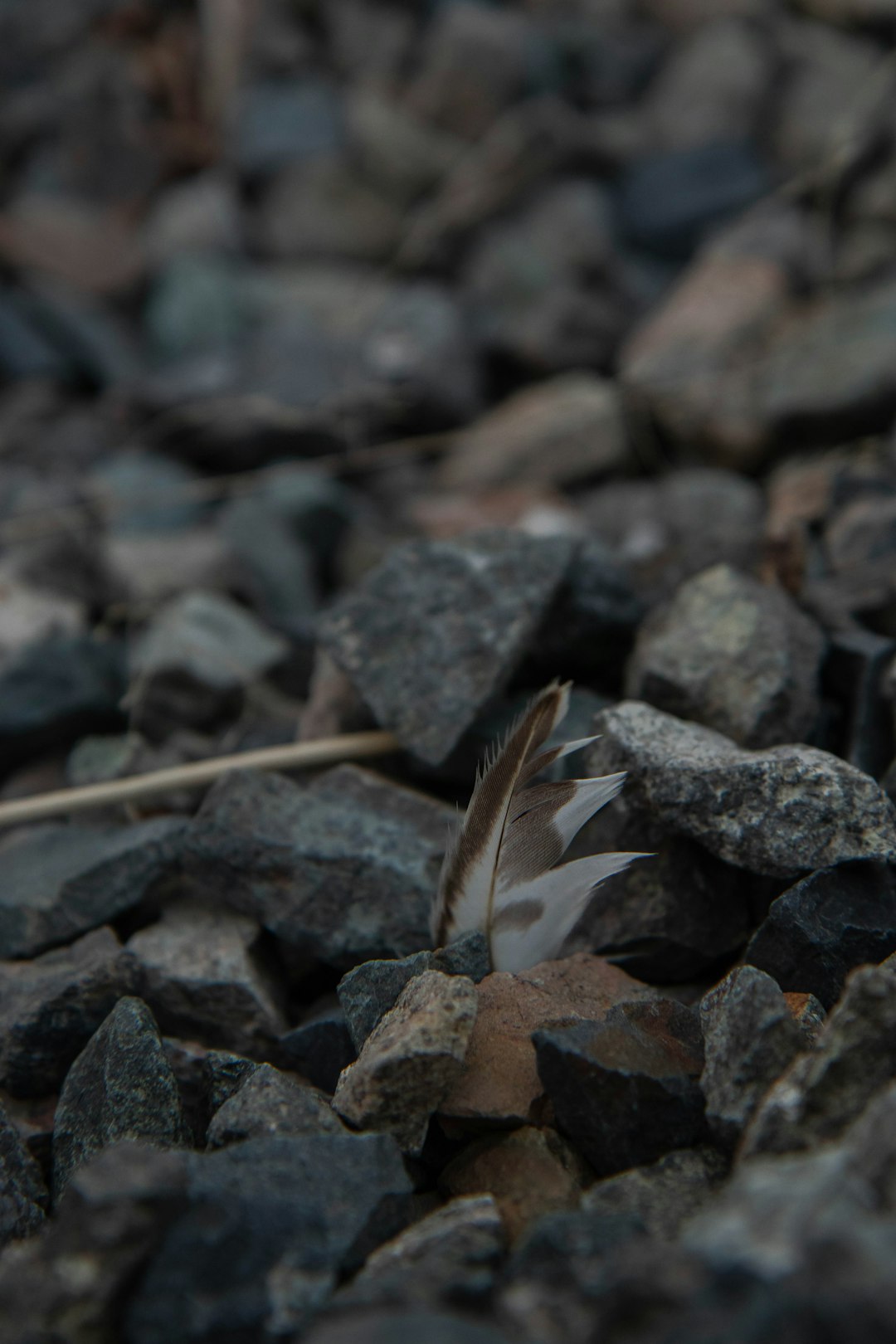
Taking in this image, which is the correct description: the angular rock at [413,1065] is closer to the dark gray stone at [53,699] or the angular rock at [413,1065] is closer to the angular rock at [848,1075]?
the angular rock at [848,1075]

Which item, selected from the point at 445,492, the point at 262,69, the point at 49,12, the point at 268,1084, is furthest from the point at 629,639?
the point at 49,12

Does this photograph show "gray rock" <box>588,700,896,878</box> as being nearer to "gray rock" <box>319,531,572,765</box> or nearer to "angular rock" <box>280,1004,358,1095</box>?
"gray rock" <box>319,531,572,765</box>

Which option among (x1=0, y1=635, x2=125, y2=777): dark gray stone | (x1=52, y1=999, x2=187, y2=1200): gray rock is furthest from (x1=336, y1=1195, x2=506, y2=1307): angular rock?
(x1=0, y1=635, x2=125, y2=777): dark gray stone

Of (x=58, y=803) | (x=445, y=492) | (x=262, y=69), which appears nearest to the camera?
(x=58, y=803)

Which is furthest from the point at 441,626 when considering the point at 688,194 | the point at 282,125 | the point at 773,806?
the point at 282,125

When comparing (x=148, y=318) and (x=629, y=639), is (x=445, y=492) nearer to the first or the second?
(x=629, y=639)

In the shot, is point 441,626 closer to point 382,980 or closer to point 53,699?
point 382,980

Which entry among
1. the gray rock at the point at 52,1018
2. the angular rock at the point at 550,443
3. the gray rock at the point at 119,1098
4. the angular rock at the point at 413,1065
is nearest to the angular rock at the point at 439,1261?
the angular rock at the point at 413,1065
